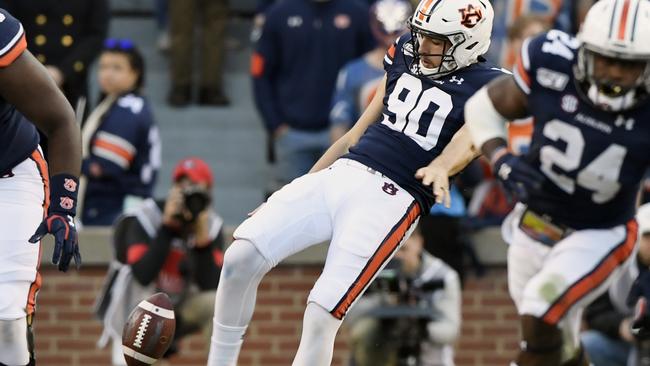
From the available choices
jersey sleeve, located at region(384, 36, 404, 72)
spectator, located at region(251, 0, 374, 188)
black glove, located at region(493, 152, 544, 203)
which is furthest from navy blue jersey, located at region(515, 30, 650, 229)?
spectator, located at region(251, 0, 374, 188)

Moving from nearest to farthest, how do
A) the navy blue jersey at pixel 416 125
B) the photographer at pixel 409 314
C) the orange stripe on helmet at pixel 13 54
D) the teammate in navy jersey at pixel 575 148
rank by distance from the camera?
the orange stripe on helmet at pixel 13 54 → the teammate in navy jersey at pixel 575 148 → the navy blue jersey at pixel 416 125 → the photographer at pixel 409 314

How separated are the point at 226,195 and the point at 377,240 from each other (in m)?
4.37

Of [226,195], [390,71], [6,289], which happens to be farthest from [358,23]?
[6,289]

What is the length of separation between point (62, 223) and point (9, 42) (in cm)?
73

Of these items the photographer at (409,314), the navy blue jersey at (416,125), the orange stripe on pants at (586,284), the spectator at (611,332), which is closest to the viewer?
the orange stripe on pants at (586,284)

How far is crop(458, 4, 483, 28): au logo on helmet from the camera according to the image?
795 centimetres

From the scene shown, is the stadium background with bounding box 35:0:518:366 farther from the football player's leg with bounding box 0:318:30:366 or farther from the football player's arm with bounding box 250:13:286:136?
the football player's leg with bounding box 0:318:30:366

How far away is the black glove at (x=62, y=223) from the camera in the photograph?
281 inches

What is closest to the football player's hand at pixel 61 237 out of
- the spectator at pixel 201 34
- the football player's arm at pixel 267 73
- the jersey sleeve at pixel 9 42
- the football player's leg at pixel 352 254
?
the jersey sleeve at pixel 9 42

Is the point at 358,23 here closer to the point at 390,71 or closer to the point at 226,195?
the point at 226,195

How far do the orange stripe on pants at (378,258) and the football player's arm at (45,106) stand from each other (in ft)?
4.07

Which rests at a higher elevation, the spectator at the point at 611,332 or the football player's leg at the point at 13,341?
the football player's leg at the point at 13,341

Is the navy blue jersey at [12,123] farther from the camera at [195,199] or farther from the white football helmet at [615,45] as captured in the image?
the camera at [195,199]

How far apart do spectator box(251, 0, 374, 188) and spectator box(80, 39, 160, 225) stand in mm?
843
